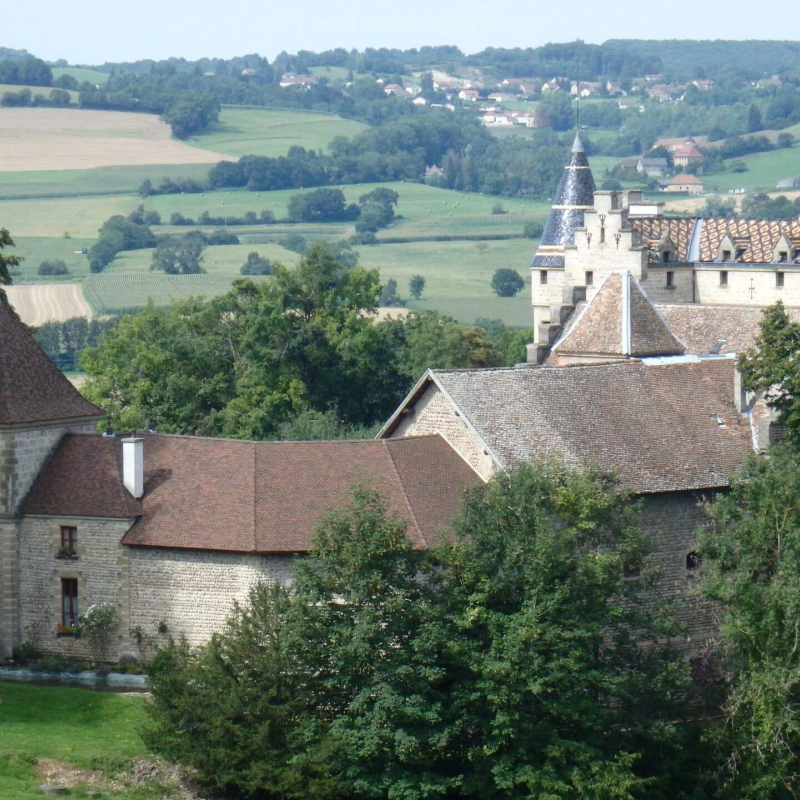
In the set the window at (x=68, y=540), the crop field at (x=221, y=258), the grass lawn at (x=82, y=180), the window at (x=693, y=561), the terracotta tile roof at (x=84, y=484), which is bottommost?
the crop field at (x=221, y=258)

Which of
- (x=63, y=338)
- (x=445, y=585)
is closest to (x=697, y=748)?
(x=445, y=585)

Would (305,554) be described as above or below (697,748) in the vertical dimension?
above

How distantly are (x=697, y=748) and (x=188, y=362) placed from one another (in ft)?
122

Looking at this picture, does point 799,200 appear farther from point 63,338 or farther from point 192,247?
point 63,338

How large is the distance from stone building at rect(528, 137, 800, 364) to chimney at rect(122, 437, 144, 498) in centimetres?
2301

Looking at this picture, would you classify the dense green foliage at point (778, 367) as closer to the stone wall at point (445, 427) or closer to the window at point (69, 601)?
the stone wall at point (445, 427)

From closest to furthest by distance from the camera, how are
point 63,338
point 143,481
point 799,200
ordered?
1. point 143,481
2. point 63,338
3. point 799,200

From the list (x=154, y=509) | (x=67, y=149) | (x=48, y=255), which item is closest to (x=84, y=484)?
(x=154, y=509)

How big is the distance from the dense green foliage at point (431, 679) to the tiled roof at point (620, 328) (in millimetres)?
16031

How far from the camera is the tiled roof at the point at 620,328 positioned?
189 feet

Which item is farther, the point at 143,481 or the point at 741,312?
the point at 741,312

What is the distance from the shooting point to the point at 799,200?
589 feet

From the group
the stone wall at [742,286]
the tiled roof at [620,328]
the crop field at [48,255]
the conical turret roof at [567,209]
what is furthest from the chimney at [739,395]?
the crop field at [48,255]

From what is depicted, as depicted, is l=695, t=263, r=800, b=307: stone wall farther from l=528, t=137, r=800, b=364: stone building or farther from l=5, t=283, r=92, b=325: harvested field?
l=5, t=283, r=92, b=325: harvested field
